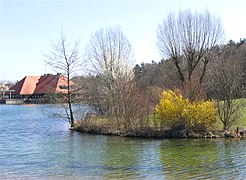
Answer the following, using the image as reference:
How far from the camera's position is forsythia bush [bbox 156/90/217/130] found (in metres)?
23.7

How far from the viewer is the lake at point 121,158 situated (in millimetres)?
13867

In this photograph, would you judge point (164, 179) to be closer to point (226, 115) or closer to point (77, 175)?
point (77, 175)

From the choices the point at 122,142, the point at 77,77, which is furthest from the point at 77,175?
the point at 77,77

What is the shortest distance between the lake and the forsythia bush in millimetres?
1875

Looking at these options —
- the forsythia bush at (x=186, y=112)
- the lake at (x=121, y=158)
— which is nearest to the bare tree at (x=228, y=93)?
the forsythia bush at (x=186, y=112)

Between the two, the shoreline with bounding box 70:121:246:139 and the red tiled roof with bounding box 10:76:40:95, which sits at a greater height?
the red tiled roof with bounding box 10:76:40:95

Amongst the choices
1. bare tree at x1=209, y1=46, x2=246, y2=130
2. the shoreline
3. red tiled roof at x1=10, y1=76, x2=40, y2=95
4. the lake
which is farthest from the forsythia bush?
red tiled roof at x1=10, y1=76, x2=40, y2=95

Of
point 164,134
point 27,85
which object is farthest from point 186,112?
point 27,85

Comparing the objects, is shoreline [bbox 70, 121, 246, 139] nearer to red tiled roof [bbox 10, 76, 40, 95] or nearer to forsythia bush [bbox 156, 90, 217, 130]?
forsythia bush [bbox 156, 90, 217, 130]

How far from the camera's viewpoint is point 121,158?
17.0 meters

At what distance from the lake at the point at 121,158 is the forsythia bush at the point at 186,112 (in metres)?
1.87

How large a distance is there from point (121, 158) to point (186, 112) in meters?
8.23

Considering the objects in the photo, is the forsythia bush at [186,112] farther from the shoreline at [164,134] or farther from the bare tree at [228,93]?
the bare tree at [228,93]

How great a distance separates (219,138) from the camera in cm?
2258
